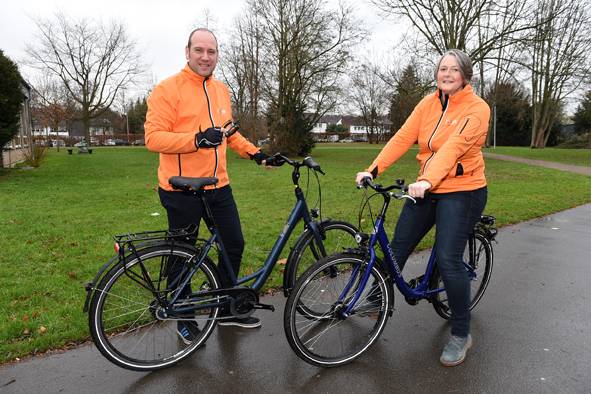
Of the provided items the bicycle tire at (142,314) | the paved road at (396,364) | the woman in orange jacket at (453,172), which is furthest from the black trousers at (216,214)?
the woman in orange jacket at (453,172)

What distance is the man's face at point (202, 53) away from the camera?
289cm

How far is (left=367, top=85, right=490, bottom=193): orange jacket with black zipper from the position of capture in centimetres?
274

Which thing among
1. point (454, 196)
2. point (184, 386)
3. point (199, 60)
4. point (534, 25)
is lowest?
point (184, 386)

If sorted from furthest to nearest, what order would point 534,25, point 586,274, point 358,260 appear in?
point 534,25, point 586,274, point 358,260

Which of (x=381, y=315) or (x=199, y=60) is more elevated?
(x=199, y=60)

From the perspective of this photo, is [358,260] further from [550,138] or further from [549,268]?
[550,138]

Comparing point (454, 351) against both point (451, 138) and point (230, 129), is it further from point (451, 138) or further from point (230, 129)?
point (230, 129)

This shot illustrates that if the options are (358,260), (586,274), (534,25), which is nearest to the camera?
(358,260)

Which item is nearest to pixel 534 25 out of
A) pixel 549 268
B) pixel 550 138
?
pixel 549 268

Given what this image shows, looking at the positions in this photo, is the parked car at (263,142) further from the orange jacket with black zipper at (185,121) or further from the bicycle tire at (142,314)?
the bicycle tire at (142,314)

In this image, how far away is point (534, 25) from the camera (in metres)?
18.5

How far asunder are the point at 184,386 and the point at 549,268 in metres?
4.20

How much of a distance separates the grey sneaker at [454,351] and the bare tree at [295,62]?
77.8 feet

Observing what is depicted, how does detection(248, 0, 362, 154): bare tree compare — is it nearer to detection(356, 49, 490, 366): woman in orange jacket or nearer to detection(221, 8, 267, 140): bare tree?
detection(221, 8, 267, 140): bare tree
